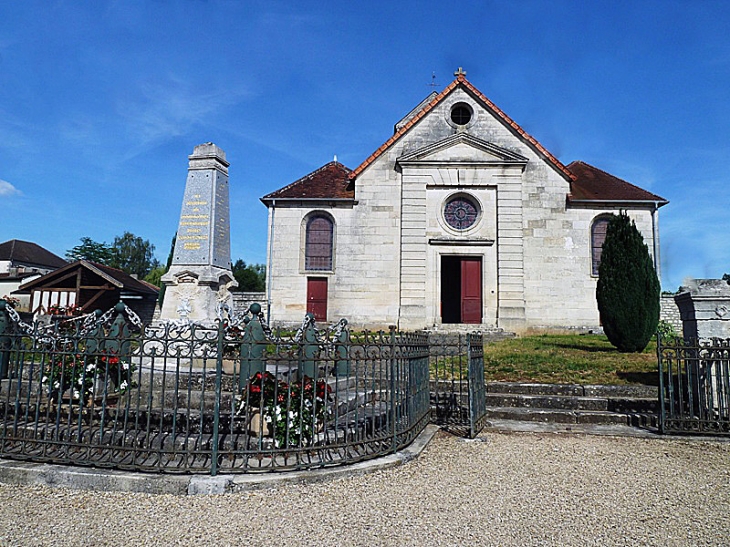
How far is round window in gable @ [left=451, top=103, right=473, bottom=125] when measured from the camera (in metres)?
19.6

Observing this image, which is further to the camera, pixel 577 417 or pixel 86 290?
pixel 86 290

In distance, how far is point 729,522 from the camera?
4145 millimetres

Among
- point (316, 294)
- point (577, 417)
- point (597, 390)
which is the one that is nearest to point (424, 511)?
point (577, 417)

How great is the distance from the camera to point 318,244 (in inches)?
776

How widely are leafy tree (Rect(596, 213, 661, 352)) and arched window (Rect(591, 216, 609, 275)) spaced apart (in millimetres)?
5180

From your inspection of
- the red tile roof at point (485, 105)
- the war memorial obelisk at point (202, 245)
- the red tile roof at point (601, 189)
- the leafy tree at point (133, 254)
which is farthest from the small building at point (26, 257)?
the red tile roof at point (601, 189)

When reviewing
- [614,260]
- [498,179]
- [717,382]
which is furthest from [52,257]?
[717,382]

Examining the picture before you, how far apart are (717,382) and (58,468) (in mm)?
8507

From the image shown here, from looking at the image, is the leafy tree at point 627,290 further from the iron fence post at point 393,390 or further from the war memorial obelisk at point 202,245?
the war memorial obelisk at point 202,245

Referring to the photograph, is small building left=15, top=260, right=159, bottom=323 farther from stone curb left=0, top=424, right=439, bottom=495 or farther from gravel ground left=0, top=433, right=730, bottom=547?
gravel ground left=0, top=433, right=730, bottom=547

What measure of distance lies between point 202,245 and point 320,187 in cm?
1203

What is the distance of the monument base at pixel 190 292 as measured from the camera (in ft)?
27.5

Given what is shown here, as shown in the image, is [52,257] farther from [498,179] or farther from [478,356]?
[478,356]

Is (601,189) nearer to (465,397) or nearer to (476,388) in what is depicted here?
(465,397)
